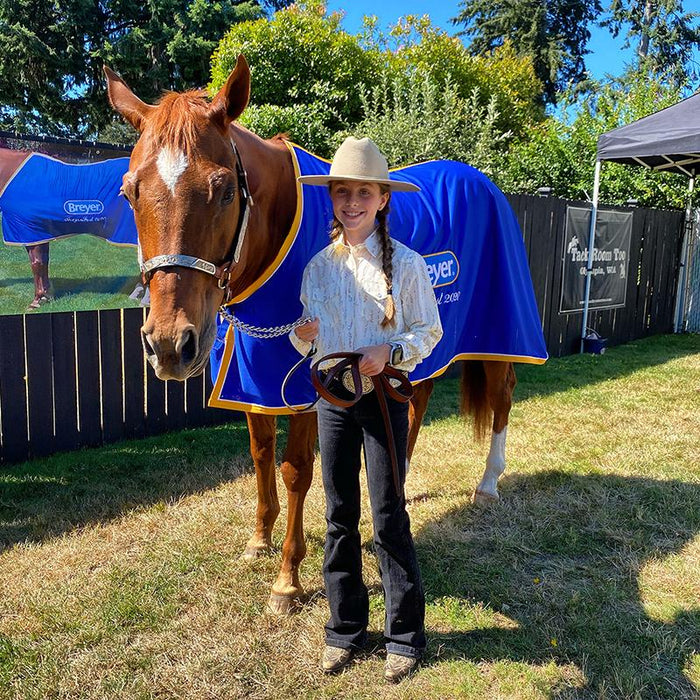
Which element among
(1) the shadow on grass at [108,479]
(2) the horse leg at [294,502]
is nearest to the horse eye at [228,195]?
(2) the horse leg at [294,502]

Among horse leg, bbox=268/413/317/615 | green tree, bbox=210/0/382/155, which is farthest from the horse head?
green tree, bbox=210/0/382/155

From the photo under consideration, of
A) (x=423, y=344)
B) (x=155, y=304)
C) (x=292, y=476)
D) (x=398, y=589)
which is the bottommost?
(x=398, y=589)

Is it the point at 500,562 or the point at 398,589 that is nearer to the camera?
the point at 398,589

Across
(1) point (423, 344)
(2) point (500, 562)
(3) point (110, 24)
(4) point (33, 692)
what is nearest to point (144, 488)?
(4) point (33, 692)

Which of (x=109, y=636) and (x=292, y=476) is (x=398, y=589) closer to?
(x=292, y=476)

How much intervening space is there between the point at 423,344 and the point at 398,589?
0.91 metres

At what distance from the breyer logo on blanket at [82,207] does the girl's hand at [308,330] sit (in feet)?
9.20

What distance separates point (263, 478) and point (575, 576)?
160 cm

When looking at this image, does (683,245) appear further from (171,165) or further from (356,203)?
(171,165)

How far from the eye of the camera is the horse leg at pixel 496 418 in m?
3.80

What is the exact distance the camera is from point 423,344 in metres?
2.03

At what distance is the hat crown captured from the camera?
1.98m

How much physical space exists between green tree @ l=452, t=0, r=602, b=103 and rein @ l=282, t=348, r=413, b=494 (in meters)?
28.2

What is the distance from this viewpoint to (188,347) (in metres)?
1.82
